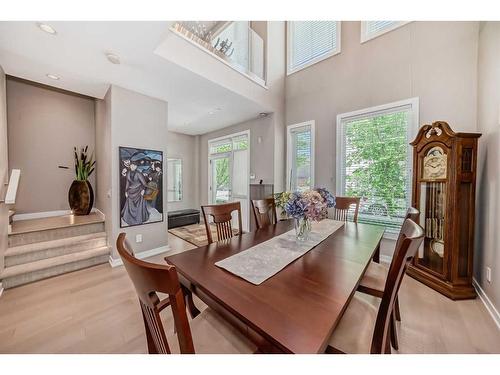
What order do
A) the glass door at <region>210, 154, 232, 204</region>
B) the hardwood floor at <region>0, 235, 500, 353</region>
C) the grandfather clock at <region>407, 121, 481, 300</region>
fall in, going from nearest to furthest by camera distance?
the hardwood floor at <region>0, 235, 500, 353</region>, the grandfather clock at <region>407, 121, 481, 300</region>, the glass door at <region>210, 154, 232, 204</region>

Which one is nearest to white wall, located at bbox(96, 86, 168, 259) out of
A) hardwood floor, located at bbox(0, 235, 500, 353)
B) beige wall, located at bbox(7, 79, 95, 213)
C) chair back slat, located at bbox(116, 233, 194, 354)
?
hardwood floor, located at bbox(0, 235, 500, 353)

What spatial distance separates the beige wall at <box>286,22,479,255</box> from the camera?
8.16 ft

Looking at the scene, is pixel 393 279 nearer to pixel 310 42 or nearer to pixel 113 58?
pixel 113 58

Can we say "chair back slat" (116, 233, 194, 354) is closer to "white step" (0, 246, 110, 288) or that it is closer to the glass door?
"white step" (0, 246, 110, 288)

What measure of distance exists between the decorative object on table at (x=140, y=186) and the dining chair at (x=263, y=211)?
1.93 metres

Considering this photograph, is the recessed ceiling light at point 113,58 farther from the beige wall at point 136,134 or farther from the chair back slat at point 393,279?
the chair back slat at point 393,279

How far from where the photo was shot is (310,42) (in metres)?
3.96

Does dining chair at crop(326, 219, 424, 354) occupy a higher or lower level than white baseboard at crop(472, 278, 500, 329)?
higher

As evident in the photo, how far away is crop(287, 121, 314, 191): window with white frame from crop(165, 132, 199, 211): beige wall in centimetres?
322

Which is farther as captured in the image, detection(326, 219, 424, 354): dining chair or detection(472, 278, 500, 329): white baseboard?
detection(472, 278, 500, 329): white baseboard

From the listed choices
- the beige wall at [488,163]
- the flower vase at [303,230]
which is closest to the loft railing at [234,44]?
the flower vase at [303,230]

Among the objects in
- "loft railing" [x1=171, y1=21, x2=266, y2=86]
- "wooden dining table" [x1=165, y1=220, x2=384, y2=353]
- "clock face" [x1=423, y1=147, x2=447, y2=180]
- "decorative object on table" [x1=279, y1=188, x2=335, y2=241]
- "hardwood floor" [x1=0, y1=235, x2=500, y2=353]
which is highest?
"loft railing" [x1=171, y1=21, x2=266, y2=86]

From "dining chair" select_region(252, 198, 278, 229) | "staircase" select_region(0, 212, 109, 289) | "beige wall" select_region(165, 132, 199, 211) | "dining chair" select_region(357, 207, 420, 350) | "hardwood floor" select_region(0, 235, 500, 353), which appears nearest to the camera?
"dining chair" select_region(357, 207, 420, 350)

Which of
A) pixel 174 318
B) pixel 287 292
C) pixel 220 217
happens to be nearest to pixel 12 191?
pixel 220 217
